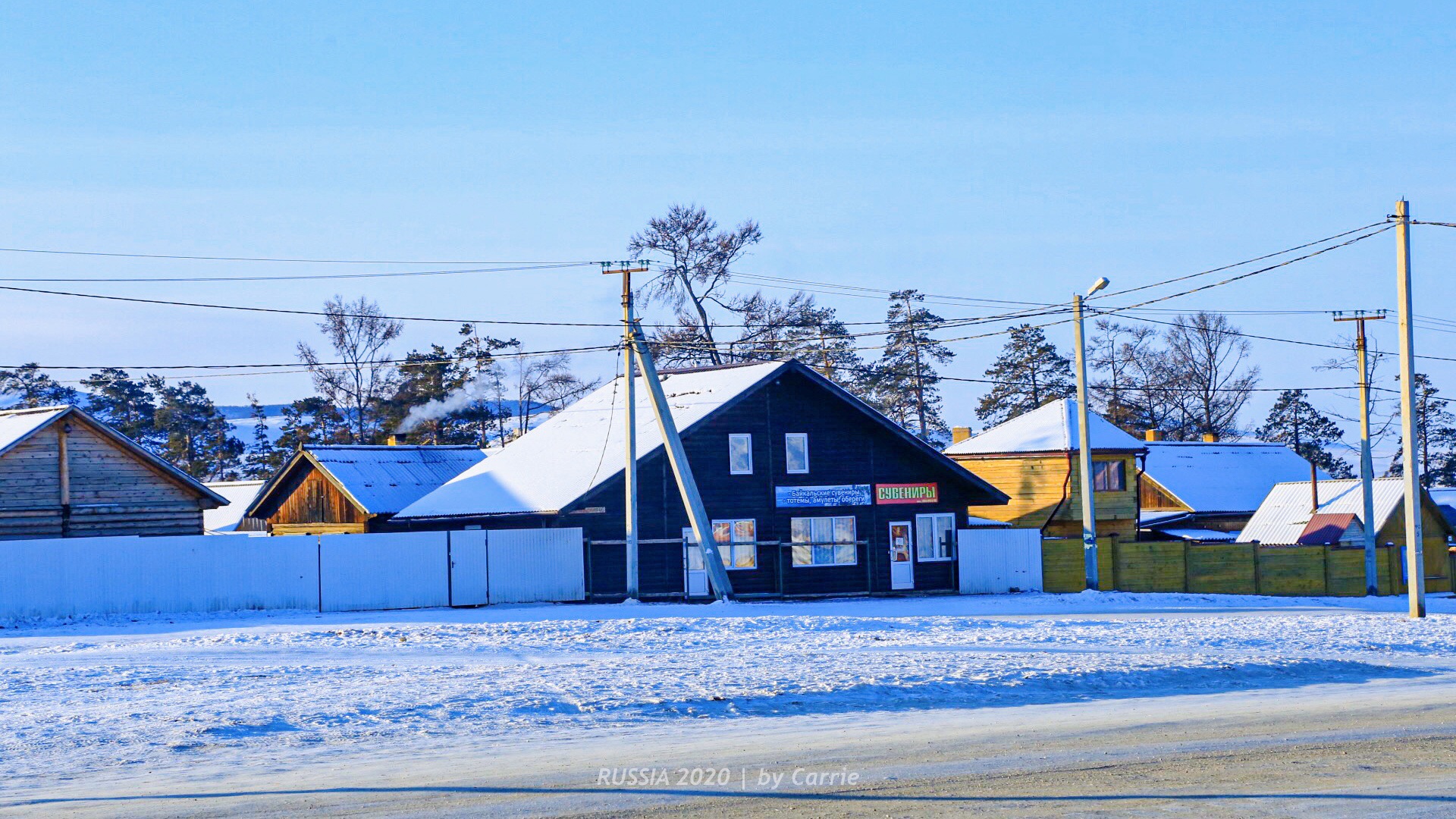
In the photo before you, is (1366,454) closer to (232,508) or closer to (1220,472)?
(1220,472)

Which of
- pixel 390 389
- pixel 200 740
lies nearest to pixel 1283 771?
pixel 200 740

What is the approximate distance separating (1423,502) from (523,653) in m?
43.5

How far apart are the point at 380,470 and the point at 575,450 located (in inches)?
544

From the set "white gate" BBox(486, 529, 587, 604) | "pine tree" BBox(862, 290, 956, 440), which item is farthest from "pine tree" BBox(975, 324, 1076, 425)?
"white gate" BBox(486, 529, 587, 604)

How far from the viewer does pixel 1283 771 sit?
36.9ft

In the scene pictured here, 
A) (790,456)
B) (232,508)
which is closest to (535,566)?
(790,456)

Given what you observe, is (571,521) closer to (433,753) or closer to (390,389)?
(433,753)

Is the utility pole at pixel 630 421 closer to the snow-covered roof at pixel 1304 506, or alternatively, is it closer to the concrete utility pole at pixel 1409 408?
the concrete utility pole at pixel 1409 408

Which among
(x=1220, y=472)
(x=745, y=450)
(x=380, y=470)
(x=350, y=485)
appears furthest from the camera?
(x=1220, y=472)

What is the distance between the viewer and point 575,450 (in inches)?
1570

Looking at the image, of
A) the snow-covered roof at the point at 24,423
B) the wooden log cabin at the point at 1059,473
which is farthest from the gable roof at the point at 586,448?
the wooden log cabin at the point at 1059,473

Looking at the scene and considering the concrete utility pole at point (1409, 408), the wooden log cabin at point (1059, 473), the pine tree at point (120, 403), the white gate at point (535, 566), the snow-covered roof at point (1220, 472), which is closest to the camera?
the concrete utility pole at point (1409, 408)

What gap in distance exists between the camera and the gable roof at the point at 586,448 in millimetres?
37281

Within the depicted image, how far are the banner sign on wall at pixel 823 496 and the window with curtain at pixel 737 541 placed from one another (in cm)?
120
